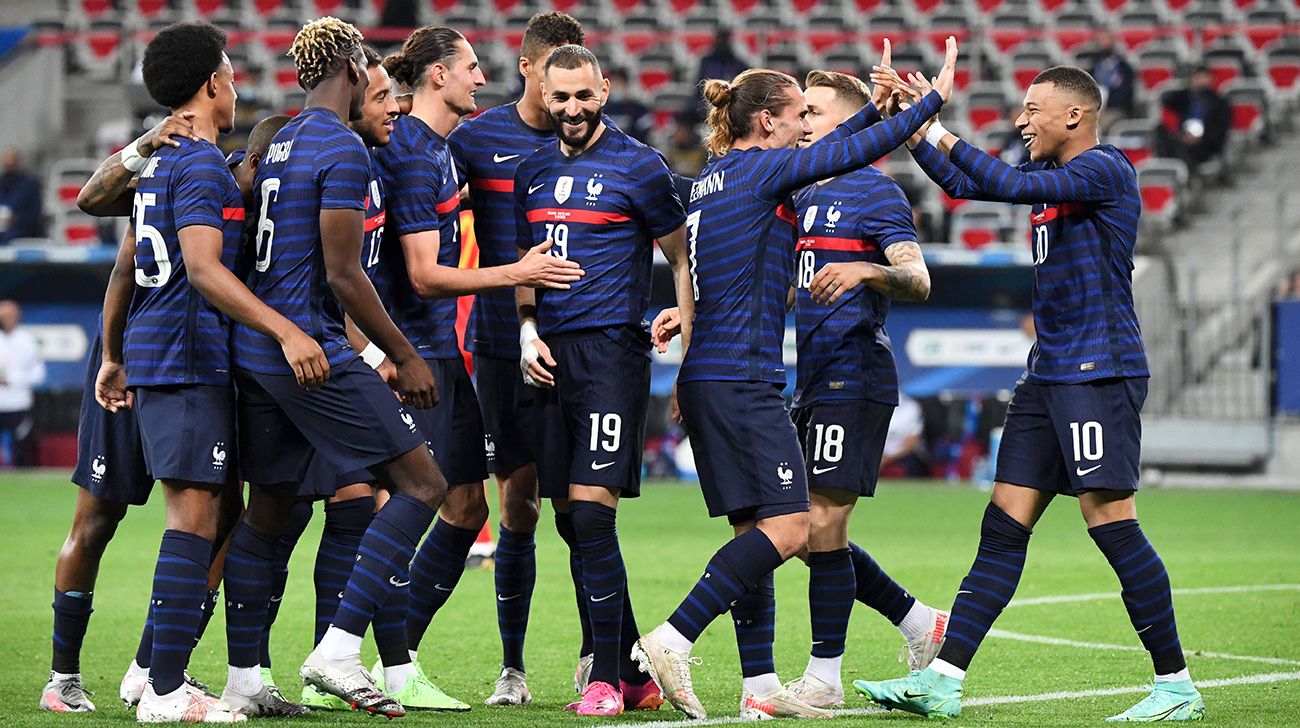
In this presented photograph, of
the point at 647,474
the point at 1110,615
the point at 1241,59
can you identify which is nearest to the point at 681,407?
the point at 1110,615

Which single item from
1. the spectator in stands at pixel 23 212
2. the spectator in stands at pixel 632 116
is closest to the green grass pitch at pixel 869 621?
the spectator in stands at pixel 23 212

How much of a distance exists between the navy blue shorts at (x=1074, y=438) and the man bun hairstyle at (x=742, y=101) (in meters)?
1.43

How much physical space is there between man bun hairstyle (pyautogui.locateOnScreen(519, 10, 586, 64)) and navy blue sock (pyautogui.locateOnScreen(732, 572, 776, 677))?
8.31ft

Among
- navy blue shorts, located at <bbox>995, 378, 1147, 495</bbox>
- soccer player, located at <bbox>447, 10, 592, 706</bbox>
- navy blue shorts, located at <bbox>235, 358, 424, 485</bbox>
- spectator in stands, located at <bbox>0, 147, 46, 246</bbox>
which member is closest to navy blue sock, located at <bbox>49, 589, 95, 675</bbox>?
navy blue shorts, located at <bbox>235, 358, 424, 485</bbox>

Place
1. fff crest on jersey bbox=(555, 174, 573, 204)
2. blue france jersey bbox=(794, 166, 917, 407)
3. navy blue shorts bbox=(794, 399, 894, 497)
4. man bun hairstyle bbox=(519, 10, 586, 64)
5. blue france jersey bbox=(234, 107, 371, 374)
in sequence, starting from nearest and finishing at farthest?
blue france jersey bbox=(234, 107, 371, 374), fff crest on jersey bbox=(555, 174, 573, 204), navy blue shorts bbox=(794, 399, 894, 497), blue france jersey bbox=(794, 166, 917, 407), man bun hairstyle bbox=(519, 10, 586, 64)

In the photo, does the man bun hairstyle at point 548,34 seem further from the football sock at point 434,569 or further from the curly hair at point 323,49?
the football sock at point 434,569

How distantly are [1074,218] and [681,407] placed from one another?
160 cm

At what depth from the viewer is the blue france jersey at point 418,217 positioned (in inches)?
252

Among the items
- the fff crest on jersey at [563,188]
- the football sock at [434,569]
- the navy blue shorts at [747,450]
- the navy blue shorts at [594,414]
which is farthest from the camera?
the football sock at [434,569]

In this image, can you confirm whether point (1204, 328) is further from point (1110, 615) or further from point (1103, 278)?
point (1103, 278)

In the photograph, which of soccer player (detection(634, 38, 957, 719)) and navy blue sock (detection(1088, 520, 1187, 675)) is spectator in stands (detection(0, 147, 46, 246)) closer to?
soccer player (detection(634, 38, 957, 719))

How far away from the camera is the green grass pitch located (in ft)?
20.8

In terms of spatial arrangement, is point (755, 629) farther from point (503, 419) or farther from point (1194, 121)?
point (1194, 121)

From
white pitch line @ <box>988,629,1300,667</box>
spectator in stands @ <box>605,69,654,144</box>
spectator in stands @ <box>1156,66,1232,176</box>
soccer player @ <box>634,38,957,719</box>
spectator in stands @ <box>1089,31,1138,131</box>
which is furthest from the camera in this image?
spectator in stands @ <box>1089,31,1138,131</box>
